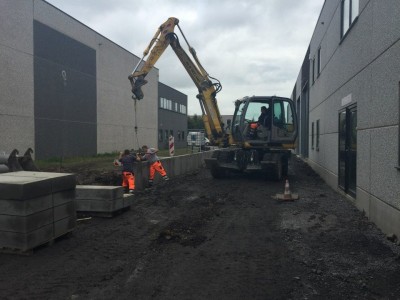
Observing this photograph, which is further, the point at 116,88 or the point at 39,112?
the point at 116,88

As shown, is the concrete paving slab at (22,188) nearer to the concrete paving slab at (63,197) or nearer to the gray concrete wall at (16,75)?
the concrete paving slab at (63,197)

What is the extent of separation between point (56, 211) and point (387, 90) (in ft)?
19.7

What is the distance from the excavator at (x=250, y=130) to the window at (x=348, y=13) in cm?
466

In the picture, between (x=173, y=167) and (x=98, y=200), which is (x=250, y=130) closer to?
(x=173, y=167)

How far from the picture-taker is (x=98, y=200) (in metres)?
9.06

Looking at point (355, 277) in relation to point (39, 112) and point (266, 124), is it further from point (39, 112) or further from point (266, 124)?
point (39, 112)

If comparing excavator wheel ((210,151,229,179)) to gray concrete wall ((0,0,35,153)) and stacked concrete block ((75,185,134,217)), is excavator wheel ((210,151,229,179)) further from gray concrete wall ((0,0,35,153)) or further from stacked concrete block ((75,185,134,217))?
gray concrete wall ((0,0,35,153))

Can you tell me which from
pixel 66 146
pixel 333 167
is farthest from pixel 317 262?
pixel 66 146

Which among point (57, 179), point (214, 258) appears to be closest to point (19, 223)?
point (57, 179)

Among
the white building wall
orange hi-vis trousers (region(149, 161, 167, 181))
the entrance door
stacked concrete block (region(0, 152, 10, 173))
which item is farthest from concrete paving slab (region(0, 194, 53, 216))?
the white building wall

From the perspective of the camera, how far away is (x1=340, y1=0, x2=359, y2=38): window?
10.5 meters

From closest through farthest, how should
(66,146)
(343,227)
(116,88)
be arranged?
(343,227), (66,146), (116,88)

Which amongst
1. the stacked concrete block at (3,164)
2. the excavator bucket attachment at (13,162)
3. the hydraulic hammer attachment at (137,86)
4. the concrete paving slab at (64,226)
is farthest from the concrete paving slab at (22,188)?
the hydraulic hammer attachment at (137,86)

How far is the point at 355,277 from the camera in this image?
5.41 meters
